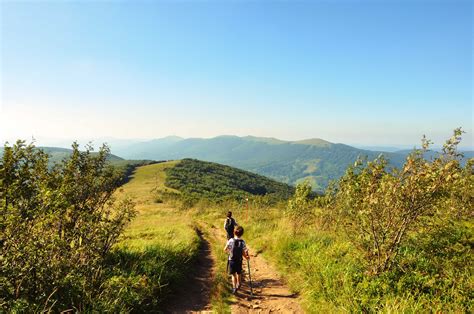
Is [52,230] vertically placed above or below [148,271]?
above

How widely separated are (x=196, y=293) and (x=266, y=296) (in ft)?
7.51

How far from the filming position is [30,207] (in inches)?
264

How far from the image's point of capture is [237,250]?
9234 mm

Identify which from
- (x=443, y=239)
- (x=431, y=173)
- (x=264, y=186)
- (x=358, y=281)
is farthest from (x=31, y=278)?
(x=264, y=186)

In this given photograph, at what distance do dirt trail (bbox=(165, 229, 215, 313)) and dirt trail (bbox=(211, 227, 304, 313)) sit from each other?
98 cm

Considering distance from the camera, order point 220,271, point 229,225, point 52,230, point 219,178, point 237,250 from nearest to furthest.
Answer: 1. point 52,230
2. point 237,250
3. point 220,271
4. point 229,225
5. point 219,178

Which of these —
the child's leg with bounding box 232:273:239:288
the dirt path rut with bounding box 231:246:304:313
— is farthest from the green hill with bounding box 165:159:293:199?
the child's leg with bounding box 232:273:239:288

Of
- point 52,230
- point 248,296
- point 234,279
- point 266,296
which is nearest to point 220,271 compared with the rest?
point 234,279

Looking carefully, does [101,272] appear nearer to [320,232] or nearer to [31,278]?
[31,278]

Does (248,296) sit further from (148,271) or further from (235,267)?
(148,271)

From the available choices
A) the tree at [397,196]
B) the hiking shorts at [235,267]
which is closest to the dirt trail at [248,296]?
the hiking shorts at [235,267]

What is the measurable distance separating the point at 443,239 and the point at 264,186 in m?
129

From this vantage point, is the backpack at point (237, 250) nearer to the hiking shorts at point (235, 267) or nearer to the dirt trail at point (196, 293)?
the hiking shorts at point (235, 267)

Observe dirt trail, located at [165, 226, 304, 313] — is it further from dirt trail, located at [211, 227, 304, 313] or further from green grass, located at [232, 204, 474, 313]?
green grass, located at [232, 204, 474, 313]
